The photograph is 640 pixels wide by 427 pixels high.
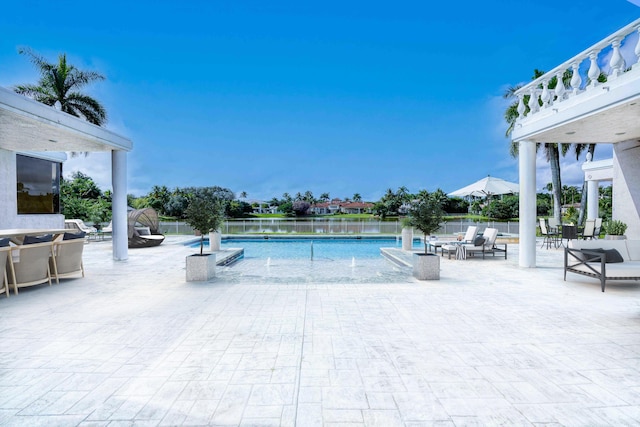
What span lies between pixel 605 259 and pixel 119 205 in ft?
40.8

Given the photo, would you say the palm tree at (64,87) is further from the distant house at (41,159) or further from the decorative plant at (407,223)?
the decorative plant at (407,223)

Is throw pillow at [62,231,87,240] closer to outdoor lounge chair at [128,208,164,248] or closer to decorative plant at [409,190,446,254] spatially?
outdoor lounge chair at [128,208,164,248]

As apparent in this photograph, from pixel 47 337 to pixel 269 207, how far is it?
207ft

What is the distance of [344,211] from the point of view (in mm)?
91750

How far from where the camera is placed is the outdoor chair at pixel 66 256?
721 centimetres

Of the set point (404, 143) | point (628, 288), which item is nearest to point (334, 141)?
point (404, 143)

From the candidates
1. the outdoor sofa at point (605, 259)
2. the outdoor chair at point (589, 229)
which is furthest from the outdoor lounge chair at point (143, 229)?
the outdoor chair at point (589, 229)

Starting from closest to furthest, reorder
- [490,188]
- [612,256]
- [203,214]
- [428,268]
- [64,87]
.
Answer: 1. [612,256]
2. [428,268]
3. [203,214]
4. [490,188]
5. [64,87]

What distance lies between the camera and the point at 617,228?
10898 mm

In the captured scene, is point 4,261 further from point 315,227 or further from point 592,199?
point 592,199

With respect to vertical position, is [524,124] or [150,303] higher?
[524,124]

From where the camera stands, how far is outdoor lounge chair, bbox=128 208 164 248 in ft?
45.5

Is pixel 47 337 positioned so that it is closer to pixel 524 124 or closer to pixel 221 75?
pixel 524 124

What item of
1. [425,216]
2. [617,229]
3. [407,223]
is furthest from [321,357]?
[617,229]
